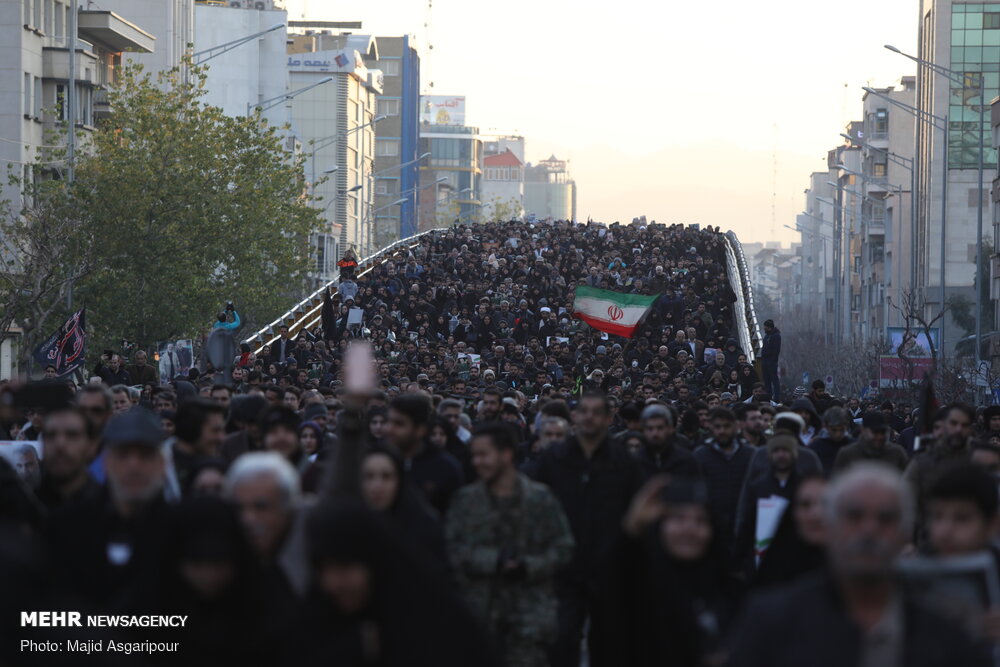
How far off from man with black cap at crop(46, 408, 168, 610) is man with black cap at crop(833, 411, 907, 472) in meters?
5.18

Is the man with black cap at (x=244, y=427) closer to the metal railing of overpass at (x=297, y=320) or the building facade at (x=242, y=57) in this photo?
the metal railing of overpass at (x=297, y=320)

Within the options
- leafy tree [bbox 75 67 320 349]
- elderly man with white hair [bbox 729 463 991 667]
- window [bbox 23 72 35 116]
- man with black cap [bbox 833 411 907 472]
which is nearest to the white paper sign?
man with black cap [bbox 833 411 907 472]

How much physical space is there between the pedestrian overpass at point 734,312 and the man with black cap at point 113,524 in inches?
1199

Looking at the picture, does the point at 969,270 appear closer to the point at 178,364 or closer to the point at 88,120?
the point at 88,120

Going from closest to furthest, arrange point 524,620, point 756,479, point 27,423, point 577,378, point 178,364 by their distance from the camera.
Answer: point 524,620 → point 756,479 → point 27,423 → point 577,378 → point 178,364

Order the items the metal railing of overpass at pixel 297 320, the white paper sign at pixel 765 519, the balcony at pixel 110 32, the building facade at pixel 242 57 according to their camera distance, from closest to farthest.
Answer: the white paper sign at pixel 765 519 < the metal railing of overpass at pixel 297 320 < the balcony at pixel 110 32 < the building facade at pixel 242 57

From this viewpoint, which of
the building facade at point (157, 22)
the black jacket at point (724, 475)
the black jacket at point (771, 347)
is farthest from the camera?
the building facade at point (157, 22)

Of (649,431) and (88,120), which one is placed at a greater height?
(88,120)

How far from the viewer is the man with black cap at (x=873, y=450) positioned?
12062 millimetres

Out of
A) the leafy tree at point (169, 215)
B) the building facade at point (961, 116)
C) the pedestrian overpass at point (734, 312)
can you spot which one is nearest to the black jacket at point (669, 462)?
the pedestrian overpass at point (734, 312)

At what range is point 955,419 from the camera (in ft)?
39.4

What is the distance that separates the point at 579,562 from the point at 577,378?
797 inches

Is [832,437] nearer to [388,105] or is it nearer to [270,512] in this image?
[270,512]

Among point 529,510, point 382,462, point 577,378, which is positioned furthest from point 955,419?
point 577,378
